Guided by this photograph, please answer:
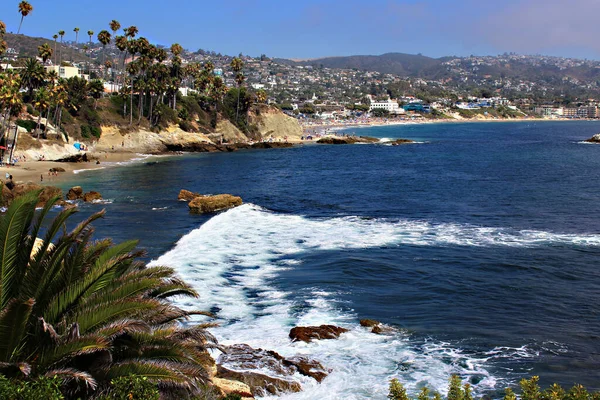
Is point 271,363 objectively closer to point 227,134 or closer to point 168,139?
point 168,139

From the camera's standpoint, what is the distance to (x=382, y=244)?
3194 cm

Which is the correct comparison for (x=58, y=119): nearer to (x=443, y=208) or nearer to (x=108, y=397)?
(x=443, y=208)

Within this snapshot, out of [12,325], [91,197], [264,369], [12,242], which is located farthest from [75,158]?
[12,325]

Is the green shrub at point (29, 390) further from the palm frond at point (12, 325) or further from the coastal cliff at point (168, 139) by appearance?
the coastal cliff at point (168, 139)

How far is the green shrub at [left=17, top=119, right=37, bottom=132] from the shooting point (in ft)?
234

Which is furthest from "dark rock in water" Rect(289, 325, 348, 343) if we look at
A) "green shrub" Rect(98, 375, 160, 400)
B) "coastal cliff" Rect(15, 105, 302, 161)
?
"coastal cliff" Rect(15, 105, 302, 161)

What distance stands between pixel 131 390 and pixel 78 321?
148 centimetres

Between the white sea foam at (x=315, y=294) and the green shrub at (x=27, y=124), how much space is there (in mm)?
43123

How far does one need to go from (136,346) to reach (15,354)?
193 centimetres

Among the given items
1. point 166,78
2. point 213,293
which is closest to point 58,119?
point 166,78

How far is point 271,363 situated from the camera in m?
16.6

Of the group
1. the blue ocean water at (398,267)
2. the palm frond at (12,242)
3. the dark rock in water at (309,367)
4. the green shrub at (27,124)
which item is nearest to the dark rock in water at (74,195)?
the blue ocean water at (398,267)

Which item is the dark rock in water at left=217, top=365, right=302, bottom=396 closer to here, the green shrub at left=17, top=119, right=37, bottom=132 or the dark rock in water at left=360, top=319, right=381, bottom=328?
the dark rock in water at left=360, top=319, right=381, bottom=328

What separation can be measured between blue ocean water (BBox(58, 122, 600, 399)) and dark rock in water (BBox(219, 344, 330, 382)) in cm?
43
